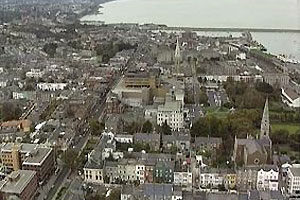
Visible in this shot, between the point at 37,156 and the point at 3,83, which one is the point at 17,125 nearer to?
the point at 37,156

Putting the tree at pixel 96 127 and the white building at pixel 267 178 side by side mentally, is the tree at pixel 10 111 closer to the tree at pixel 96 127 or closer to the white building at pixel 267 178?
the tree at pixel 96 127

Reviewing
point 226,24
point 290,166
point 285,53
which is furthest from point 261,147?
point 226,24

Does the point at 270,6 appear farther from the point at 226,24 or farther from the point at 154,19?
the point at 154,19

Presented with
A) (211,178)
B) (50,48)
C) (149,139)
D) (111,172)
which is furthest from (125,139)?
(50,48)

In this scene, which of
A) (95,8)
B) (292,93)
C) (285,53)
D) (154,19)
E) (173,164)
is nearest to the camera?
(173,164)

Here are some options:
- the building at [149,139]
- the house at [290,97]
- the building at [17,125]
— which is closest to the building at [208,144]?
the building at [149,139]

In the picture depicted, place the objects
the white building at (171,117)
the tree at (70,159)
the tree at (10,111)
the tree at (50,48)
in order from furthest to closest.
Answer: the tree at (50,48) → the tree at (10,111) → the white building at (171,117) → the tree at (70,159)
